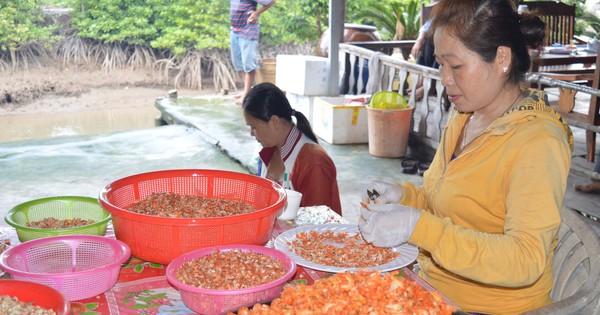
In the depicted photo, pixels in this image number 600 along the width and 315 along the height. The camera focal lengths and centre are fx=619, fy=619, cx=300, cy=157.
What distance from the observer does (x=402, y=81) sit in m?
6.99

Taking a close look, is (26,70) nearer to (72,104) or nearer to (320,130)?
(72,104)

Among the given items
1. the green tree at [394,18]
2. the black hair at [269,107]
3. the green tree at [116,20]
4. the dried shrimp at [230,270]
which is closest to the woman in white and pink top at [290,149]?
the black hair at [269,107]

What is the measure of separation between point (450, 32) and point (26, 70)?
14.3 metres

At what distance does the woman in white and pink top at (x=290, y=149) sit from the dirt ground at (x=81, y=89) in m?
11.6

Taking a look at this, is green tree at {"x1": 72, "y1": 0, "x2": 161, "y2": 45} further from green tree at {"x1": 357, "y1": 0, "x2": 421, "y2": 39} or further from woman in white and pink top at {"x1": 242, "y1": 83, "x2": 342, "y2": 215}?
woman in white and pink top at {"x1": 242, "y1": 83, "x2": 342, "y2": 215}

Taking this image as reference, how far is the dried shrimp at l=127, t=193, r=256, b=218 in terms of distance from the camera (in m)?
1.94

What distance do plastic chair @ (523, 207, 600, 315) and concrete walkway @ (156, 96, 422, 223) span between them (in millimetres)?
2863

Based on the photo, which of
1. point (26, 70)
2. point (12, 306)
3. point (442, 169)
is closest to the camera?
point (12, 306)

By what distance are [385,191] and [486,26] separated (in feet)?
2.29

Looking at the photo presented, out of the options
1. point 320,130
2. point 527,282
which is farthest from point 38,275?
point 320,130

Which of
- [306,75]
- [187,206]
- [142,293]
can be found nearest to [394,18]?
[306,75]

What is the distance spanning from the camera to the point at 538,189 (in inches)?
64.4

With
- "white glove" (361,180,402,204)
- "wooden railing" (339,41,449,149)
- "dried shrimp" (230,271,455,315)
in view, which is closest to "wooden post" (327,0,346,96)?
"wooden railing" (339,41,449,149)

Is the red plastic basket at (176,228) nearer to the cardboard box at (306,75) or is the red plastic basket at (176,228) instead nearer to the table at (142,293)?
the table at (142,293)
